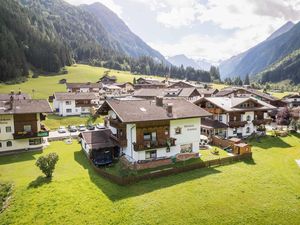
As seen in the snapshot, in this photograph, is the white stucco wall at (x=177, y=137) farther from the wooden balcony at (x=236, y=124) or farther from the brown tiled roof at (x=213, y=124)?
the wooden balcony at (x=236, y=124)

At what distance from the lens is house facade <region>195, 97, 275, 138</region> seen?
55375 millimetres

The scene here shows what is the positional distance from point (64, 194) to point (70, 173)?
6183mm

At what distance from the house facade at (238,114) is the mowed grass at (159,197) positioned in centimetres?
1736

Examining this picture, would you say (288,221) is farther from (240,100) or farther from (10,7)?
(10,7)

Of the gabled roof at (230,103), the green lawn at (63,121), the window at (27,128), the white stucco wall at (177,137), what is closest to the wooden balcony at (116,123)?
the white stucco wall at (177,137)

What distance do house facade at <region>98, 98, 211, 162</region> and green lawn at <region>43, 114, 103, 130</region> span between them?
30983 mm

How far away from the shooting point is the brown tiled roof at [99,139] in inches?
1598

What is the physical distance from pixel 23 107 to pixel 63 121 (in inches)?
1041

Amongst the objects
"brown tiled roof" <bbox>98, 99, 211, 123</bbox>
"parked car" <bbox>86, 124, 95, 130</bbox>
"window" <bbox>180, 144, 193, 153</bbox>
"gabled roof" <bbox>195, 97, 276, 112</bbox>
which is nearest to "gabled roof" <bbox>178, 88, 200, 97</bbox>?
"gabled roof" <bbox>195, 97, 276, 112</bbox>

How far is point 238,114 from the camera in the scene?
185 ft

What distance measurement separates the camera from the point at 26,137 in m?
44.6

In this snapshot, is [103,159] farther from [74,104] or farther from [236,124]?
[74,104]

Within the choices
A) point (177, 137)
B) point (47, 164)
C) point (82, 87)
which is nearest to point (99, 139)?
point (47, 164)

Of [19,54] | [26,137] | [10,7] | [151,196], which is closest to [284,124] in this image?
[151,196]
